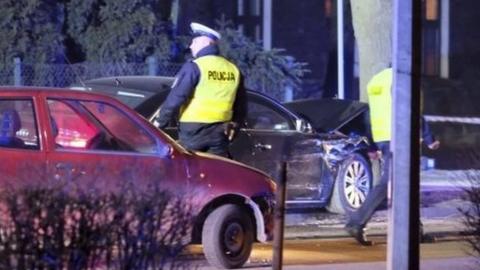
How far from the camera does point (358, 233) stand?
1196cm

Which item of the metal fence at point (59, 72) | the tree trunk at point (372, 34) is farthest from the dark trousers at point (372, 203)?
the metal fence at point (59, 72)

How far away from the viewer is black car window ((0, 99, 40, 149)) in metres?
9.01

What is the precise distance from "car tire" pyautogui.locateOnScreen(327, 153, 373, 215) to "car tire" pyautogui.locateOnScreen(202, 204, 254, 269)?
11.8 ft

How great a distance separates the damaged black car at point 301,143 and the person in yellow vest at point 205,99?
1.24m

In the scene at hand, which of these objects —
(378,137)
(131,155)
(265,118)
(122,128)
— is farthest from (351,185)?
(131,155)

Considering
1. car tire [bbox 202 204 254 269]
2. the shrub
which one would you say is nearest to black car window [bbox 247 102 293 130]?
car tire [bbox 202 204 254 269]

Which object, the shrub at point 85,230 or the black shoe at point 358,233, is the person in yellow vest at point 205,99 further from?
the shrub at point 85,230

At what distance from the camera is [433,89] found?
23.5 metres

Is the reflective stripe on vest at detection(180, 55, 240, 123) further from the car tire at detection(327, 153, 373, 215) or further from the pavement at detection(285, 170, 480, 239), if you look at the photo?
the car tire at detection(327, 153, 373, 215)

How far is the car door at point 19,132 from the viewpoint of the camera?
348 inches

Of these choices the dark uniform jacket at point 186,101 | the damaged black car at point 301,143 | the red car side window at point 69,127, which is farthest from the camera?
the damaged black car at point 301,143

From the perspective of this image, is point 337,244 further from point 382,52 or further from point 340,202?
point 382,52

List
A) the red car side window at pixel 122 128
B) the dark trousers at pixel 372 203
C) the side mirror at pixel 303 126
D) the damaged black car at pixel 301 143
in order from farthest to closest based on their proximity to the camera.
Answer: the side mirror at pixel 303 126, the damaged black car at pixel 301 143, the dark trousers at pixel 372 203, the red car side window at pixel 122 128

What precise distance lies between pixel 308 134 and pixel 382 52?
12.2 ft
